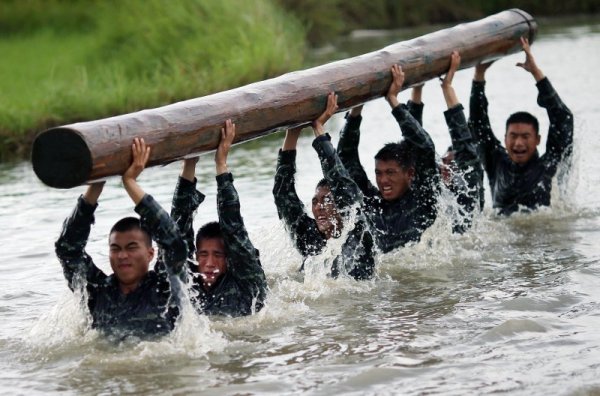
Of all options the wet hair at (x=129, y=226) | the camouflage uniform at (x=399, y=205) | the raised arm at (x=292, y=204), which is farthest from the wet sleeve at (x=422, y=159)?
the wet hair at (x=129, y=226)

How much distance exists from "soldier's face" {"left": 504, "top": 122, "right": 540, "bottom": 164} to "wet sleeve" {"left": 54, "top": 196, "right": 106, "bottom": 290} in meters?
4.54

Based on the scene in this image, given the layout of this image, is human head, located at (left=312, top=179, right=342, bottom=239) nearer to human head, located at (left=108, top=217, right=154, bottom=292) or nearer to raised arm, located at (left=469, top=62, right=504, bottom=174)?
human head, located at (left=108, top=217, right=154, bottom=292)

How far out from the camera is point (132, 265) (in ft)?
19.9

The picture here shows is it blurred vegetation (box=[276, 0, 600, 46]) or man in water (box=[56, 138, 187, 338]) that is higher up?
blurred vegetation (box=[276, 0, 600, 46])

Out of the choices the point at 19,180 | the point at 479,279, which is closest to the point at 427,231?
the point at 479,279

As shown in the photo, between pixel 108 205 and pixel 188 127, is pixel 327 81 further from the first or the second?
pixel 108 205

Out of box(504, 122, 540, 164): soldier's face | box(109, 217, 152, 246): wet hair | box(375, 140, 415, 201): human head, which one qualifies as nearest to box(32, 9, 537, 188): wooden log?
box(109, 217, 152, 246): wet hair

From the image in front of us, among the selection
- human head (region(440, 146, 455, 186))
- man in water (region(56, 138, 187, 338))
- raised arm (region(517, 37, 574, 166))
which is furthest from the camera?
raised arm (region(517, 37, 574, 166))

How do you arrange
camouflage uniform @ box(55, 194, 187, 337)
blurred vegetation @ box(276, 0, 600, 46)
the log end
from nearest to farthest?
the log end, camouflage uniform @ box(55, 194, 187, 337), blurred vegetation @ box(276, 0, 600, 46)

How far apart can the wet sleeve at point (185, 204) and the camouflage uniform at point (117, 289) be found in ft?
1.74

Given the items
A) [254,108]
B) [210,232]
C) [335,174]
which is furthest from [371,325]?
[254,108]

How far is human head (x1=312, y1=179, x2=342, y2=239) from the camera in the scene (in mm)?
7434

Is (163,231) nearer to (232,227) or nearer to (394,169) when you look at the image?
(232,227)

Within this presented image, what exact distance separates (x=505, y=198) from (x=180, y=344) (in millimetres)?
4403
